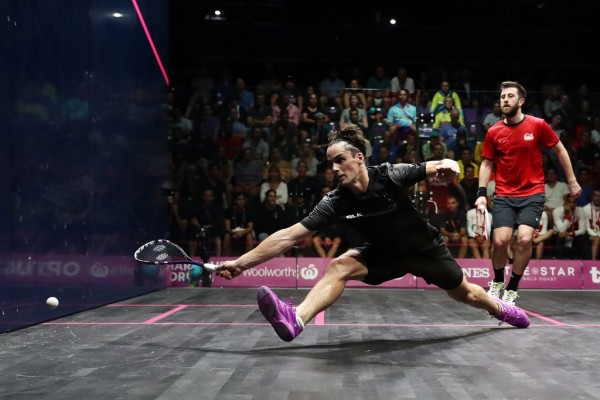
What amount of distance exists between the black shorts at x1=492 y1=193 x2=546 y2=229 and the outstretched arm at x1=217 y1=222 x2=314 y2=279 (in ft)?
5.34

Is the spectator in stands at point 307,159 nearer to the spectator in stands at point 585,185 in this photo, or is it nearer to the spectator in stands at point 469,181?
the spectator in stands at point 469,181

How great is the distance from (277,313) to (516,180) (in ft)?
6.64

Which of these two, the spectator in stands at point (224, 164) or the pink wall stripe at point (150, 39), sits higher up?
the pink wall stripe at point (150, 39)

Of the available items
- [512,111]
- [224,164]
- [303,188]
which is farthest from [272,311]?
[224,164]

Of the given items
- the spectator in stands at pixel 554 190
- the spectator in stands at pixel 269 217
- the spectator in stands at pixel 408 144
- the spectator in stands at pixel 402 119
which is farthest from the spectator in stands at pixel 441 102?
the spectator in stands at pixel 269 217

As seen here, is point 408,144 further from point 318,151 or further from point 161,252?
point 161,252

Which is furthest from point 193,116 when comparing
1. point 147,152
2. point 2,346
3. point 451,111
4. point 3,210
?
point 2,346

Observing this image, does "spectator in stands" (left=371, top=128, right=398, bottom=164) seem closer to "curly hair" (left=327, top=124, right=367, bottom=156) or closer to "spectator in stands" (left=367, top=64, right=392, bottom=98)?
"spectator in stands" (left=367, top=64, right=392, bottom=98)

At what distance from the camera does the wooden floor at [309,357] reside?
2.05 m

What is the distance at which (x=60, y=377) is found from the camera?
2.27 meters

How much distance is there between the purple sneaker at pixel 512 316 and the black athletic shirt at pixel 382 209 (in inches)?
28.9

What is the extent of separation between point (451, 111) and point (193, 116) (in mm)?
2473

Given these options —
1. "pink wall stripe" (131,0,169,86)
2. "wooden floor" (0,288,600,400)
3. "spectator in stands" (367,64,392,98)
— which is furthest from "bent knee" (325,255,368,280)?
"spectator in stands" (367,64,392,98)

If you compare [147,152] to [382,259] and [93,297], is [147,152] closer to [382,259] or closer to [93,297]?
[93,297]
